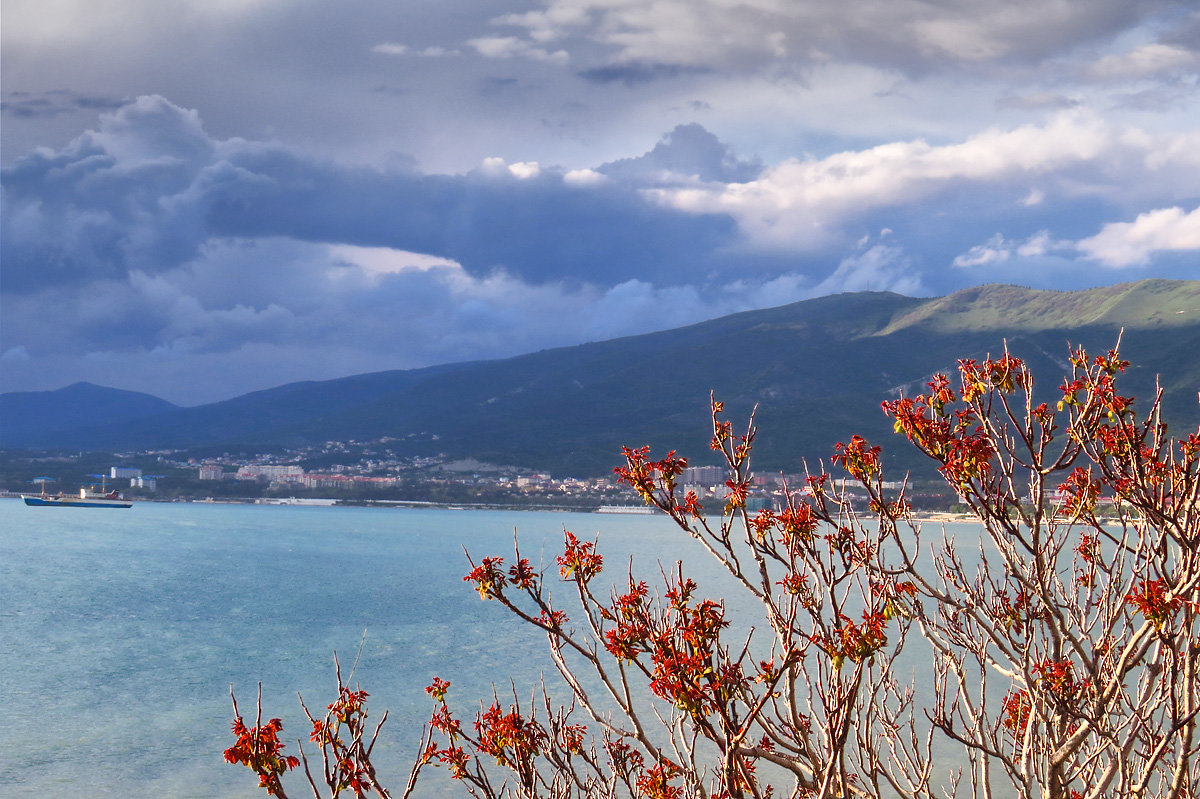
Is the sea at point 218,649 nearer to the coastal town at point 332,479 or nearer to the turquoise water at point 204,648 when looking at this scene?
the turquoise water at point 204,648

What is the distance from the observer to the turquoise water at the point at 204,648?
1820 centimetres

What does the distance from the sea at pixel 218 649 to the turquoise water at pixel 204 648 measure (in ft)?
0.23

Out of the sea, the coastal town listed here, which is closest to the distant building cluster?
the coastal town

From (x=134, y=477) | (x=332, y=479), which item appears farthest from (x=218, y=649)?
(x=134, y=477)

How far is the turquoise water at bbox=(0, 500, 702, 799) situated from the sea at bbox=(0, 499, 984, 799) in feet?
0.23

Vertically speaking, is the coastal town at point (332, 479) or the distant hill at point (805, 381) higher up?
the distant hill at point (805, 381)

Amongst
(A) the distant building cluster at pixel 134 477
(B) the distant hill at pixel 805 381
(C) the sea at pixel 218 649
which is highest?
(B) the distant hill at pixel 805 381

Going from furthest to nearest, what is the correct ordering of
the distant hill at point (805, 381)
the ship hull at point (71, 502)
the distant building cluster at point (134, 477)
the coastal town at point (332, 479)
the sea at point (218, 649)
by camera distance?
the distant building cluster at point (134, 477)
the coastal town at point (332, 479)
the distant hill at point (805, 381)
the ship hull at point (71, 502)
the sea at point (218, 649)

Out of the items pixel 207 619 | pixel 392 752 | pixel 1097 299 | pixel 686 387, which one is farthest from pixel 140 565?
pixel 1097 299

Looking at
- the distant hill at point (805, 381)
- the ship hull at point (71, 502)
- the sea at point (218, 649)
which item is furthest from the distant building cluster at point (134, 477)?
the sea at point (218, 649)

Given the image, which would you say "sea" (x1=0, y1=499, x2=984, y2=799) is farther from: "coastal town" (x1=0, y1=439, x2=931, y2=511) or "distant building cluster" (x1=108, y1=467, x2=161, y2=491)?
"distant building cluster" (x1=108, y1=467, x2=161, y2=491)

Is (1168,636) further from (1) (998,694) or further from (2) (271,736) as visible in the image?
(1) (998,694)

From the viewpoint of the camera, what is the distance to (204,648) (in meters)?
31.5

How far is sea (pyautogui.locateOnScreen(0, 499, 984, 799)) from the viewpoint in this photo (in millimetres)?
17844
